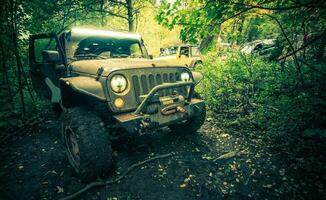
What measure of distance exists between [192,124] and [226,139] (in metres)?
0.75

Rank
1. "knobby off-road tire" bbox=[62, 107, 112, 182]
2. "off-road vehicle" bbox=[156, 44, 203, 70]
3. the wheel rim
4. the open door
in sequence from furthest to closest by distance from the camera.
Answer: "off-road vehicle" bbox=[156, 44, 203, 70] → the open door → the wheel rim → "knobby off-road tire" bbox=[62, 107, 112, 182]

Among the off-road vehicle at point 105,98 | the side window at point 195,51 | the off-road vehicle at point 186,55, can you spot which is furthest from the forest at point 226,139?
the side window at point 195,51

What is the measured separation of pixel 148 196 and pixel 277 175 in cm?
176

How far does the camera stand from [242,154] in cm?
339

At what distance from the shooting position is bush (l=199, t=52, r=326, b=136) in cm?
304

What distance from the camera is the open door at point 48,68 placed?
3.32m

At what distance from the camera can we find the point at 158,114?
2.79 meters

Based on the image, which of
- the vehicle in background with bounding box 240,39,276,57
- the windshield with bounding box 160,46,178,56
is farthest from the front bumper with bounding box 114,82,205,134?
the windshield with bounding box 160,46,178,56

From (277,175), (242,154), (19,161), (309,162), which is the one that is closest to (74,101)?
(19,161)

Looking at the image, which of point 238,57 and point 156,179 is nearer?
point 156,179

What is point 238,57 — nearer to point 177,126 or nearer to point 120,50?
point 177,126

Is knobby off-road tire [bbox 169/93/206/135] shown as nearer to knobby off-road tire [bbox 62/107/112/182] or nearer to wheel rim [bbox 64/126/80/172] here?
knobby off-road tire [bbox 62/107/112/182]

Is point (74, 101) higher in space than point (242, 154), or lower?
higher

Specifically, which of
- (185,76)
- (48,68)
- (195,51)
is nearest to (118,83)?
(185,76)
